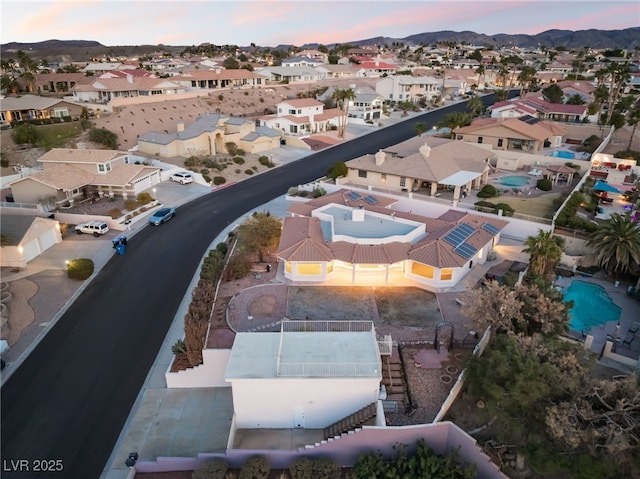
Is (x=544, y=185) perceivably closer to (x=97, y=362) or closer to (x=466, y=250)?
(x=466, y=250)

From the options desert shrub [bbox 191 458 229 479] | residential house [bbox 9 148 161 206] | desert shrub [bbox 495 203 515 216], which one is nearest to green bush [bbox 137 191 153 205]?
residential house [bbox 9 148 161 206]

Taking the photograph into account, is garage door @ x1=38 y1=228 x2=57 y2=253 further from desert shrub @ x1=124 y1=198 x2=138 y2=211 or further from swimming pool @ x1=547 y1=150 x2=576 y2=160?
swimming pool @ x1=547 y1=150 x2=576 y2=160

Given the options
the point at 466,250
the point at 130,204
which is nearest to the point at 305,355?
the point at 466,250

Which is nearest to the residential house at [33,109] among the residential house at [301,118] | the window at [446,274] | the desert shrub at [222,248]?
the residential house at [301,118]

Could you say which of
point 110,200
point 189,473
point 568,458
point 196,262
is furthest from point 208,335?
point 110,200

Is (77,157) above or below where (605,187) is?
above

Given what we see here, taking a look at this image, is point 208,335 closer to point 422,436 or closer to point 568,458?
point 422,436
